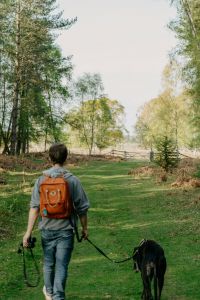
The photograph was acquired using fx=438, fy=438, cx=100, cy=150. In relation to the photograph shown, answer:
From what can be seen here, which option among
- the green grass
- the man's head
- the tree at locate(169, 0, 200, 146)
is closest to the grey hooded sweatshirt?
the man's head

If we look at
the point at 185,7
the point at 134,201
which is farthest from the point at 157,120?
the point at 134,201

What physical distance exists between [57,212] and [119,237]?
730cm

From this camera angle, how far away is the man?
6.10 m

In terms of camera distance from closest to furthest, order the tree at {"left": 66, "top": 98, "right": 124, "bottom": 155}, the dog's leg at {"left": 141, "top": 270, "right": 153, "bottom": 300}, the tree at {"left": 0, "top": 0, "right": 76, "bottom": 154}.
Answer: the dog's leg at {"left": 141, "top": 270, "right": 153, "bottom": 300} < the tree at {"left": 0, "top": 0, "right": 76, "bottom": 154} < the tree at {"left": 66, "top": 98, "right": 124, "bottom": 155}

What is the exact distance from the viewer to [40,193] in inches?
245

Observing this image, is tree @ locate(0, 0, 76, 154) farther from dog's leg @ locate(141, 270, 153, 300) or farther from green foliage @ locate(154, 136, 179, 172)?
dog's leg @ locate(141, 270, 153, 300)

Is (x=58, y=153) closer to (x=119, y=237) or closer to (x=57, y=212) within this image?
(x=57, y=212)

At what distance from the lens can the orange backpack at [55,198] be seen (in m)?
6.07

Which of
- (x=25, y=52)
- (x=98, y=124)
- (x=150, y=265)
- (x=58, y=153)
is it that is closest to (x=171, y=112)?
(x=98, y=124)

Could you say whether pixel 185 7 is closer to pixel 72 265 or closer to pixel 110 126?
pixel 72 265

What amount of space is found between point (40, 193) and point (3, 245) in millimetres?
6730

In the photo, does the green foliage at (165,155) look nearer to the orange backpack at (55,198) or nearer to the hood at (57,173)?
the hood at (57,173)

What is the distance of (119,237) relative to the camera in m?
13.1

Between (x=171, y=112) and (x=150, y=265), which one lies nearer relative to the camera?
(x=150, y=265)
